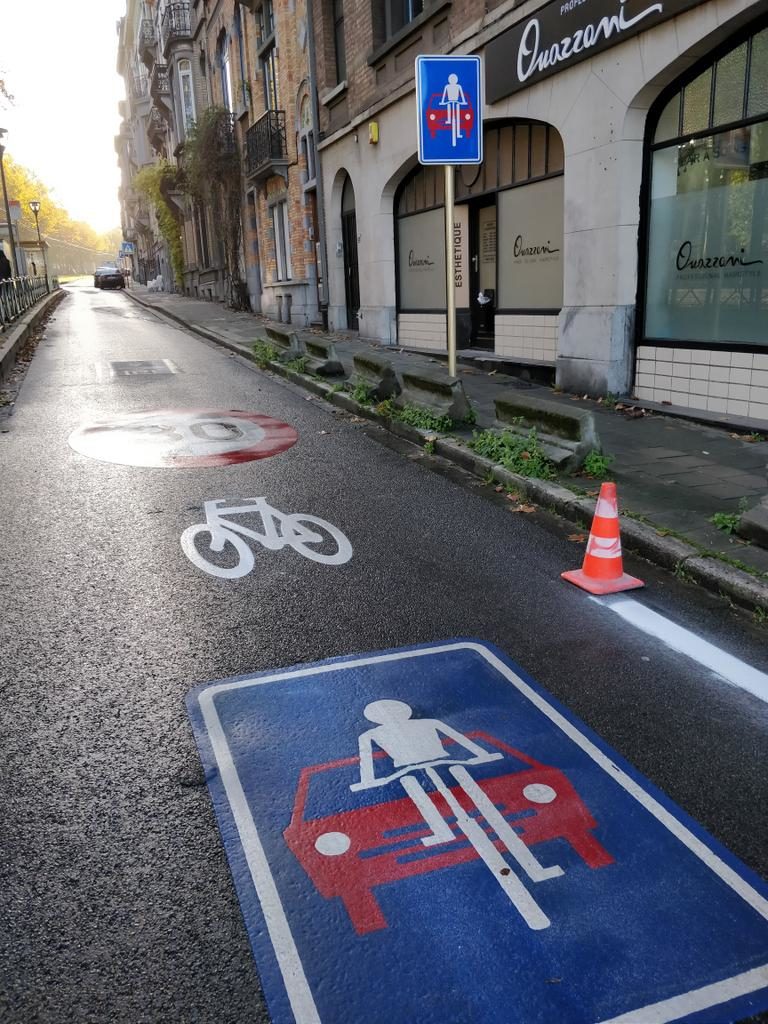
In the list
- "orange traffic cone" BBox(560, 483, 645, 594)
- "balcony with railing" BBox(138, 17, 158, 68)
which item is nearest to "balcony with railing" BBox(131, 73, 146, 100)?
"balcony with railing" BBox(138, 17, 158, 68)

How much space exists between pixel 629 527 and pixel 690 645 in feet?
4.95

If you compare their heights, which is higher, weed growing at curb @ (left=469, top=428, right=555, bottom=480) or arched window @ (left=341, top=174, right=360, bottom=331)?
arched window @ (left=341, top=174, right=360, bottom=331)

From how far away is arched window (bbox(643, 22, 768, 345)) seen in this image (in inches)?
309

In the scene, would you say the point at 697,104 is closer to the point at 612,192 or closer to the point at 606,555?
the point at 612,192

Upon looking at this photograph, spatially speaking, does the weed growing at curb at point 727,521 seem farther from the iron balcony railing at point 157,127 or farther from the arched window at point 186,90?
the iron balcony railing at point 157,127

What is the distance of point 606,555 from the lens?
184 inches

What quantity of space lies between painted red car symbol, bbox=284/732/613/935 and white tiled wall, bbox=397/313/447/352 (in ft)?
41.2

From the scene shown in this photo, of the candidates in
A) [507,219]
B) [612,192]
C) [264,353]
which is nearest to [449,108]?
[612,192]

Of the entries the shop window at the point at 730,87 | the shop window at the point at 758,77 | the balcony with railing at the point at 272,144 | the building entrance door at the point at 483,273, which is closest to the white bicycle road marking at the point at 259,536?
the shop window at the point at 758,77

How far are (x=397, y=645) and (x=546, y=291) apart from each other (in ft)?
29.4

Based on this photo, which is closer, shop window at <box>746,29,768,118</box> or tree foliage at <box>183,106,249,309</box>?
shop window at <box>746,29,768,118</box>

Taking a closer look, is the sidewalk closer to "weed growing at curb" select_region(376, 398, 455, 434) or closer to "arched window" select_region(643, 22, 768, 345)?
"weed growing at curb" select_region(376, 398, 455, 434)

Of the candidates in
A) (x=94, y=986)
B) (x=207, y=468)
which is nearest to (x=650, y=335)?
(x=207, y=468)

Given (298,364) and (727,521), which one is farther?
(298,364)
